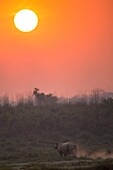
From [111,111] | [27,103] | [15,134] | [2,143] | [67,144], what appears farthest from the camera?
[27,103]

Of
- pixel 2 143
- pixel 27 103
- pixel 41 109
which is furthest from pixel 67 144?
pixel 27 103

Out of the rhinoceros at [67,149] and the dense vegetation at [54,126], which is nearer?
the rhinoceros at [67,149]

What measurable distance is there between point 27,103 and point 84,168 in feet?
150

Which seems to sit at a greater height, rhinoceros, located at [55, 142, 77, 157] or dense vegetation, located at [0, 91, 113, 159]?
dense vegetation, located at [0, 91, 113, 159]

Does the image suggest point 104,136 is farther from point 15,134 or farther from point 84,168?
point 84,168

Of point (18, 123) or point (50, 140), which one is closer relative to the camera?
point (50, 140)

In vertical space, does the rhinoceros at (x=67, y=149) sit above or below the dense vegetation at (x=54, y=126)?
below

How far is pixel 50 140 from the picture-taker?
178ft

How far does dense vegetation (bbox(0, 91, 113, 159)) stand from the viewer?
50697mm

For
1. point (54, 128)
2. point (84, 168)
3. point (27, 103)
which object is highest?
point (27, 103)

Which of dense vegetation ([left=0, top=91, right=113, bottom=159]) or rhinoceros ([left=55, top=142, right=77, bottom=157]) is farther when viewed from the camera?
dense vegetation ([left=0, top=91, right=113, bottom=159])

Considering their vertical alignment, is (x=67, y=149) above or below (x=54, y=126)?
below

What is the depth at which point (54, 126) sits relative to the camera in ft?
196

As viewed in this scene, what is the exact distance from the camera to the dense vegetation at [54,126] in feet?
166
